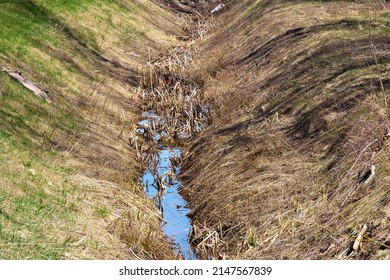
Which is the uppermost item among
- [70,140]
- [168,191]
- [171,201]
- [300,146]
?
[300,146]

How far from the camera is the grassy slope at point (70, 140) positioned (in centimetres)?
1111

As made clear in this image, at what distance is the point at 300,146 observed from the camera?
15.2 m

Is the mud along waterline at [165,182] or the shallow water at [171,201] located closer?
the shallow water at [171,201]

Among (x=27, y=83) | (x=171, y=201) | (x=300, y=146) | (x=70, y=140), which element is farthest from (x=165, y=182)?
(x=27, y=83)

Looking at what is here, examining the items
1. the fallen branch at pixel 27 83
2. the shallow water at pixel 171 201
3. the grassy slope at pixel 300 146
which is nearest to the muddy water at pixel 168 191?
the shallow water at pixel 171 201

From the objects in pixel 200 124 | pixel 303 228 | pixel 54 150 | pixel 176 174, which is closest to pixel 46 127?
pixel 54 150

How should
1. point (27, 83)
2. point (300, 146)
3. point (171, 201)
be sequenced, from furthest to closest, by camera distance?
point (27, 83) < point (171, 201) < point (300, 146)

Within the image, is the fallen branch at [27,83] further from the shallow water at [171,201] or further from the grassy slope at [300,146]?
the grassy slope at [300,146]

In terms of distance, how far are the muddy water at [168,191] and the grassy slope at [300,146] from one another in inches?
11.9

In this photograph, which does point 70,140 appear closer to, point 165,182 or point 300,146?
point 165,182

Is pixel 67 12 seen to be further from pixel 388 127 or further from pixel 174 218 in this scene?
pixel 388 127

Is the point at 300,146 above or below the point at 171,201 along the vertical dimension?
above

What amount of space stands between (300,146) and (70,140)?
454 centimetres

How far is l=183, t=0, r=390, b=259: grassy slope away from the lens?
455 inches
